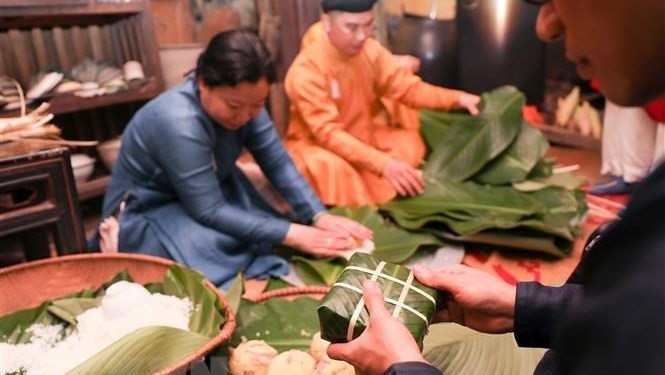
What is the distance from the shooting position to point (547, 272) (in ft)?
6.82

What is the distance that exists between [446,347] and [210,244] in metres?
0.99

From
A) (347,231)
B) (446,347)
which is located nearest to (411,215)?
(347,231)

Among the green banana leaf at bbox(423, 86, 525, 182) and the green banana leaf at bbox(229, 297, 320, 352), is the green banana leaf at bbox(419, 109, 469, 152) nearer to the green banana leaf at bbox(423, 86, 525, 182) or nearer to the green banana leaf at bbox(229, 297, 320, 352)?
the green banana leaf at bbox(423, 86, 525, 182)

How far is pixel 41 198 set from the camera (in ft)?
5.38

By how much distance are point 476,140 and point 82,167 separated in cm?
188

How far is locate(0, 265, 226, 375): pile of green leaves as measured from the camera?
117cm

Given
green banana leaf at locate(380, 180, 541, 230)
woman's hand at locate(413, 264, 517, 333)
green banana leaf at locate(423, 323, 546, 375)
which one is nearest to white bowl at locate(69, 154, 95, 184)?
green banana leaf at locate(380, 180, 541, 230)

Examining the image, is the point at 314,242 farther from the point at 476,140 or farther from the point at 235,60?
the point at 476,140

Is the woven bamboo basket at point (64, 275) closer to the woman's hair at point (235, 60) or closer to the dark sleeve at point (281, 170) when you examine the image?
the woman's hair at point (235, 60)

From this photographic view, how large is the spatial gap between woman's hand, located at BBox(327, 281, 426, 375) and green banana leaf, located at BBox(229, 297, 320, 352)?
64cm

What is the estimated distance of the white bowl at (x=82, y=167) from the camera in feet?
8.92

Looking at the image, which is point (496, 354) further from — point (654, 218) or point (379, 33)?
point (379, 33)

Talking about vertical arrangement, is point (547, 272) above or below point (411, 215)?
below

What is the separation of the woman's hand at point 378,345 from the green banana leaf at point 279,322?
0.64 m
